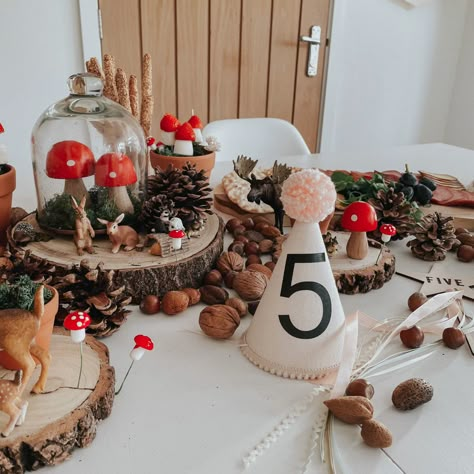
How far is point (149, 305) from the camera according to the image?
66 cm

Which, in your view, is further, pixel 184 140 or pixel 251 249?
pixel 184 140

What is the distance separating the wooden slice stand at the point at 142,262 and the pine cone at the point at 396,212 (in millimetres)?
332

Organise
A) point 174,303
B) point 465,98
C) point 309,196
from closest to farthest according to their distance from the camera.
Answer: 1. point 309,196
2. point 174,303
3. point 465,98

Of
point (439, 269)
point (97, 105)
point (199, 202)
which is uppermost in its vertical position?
point (97, 105)

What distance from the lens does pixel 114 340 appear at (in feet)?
2.01

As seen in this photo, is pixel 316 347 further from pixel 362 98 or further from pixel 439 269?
pixel 362 98

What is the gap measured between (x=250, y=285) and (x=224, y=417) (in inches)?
9.1

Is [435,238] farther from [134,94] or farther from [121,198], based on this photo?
[134,94]

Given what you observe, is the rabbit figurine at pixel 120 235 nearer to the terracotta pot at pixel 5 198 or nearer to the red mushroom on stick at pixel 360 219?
the terracotta pot at pixel 5 198

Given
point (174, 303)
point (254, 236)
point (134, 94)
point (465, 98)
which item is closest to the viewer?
point (174, 303)

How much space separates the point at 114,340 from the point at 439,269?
53 cm

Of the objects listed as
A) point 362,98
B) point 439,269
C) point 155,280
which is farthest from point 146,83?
point 362,98

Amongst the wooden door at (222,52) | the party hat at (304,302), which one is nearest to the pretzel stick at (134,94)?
the party hat at (304,302)

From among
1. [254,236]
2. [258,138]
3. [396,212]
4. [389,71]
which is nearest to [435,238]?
[396,212]
